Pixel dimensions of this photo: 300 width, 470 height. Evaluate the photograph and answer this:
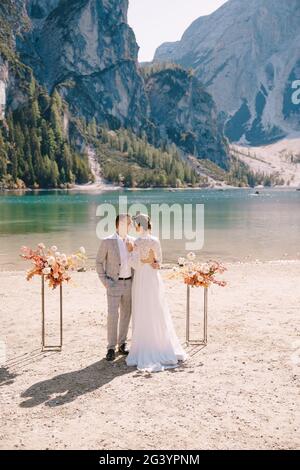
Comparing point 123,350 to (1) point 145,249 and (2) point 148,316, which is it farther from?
(1) point 145,249

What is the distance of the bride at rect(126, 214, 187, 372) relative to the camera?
464 inches

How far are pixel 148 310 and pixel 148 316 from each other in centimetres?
14

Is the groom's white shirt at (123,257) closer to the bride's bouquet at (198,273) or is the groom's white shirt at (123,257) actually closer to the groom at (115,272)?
the groom at (115,272)

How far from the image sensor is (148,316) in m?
11.8

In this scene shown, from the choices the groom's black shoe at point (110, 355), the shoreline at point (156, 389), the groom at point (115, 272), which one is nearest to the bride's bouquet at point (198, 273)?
the shoreline at point (156, 389)

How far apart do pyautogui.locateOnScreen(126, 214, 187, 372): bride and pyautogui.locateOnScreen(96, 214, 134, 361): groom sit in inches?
8.8

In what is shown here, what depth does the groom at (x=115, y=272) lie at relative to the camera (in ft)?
39.1

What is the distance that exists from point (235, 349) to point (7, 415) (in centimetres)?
628

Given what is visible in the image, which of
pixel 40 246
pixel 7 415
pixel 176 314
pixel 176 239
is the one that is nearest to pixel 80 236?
pixel 176 239

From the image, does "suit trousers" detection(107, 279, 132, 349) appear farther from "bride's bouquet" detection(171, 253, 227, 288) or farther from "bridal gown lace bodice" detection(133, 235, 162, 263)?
"bride's bouquet" detection(171, 253, 227, 288)

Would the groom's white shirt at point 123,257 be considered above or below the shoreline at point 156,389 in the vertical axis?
above

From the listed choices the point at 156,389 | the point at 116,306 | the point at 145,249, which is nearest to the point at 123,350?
the point at 116,306

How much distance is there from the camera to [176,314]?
17281mm
